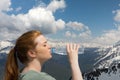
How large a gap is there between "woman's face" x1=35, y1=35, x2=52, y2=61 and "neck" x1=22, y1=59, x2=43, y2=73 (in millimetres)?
126

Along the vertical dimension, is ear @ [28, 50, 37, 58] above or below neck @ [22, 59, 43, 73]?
above

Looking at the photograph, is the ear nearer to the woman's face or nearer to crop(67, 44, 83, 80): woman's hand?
the woman's face

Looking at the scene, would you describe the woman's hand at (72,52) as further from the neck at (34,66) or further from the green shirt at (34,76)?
the neck at (34,66)

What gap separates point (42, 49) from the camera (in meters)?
8.23

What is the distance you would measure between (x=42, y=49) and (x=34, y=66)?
18.3 inches

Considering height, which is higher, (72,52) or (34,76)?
(72,52)

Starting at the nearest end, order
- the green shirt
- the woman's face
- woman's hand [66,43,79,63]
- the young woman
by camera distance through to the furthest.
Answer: the green shirt < woman's hand [66,43,79,63] < the young woman < the woman's face

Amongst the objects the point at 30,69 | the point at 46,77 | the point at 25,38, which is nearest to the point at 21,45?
the point at 25,38

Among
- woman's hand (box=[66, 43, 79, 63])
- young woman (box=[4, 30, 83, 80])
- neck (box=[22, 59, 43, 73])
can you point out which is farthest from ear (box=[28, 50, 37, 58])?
woman's hand (box=[66, 43, 79, 63])

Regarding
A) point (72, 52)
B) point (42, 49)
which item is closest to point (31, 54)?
point (42, 49)

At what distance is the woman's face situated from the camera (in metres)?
8.20

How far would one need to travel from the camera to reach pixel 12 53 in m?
8.58

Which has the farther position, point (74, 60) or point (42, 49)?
point (42, 49)

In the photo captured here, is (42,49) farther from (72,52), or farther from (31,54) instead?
(72,52)
